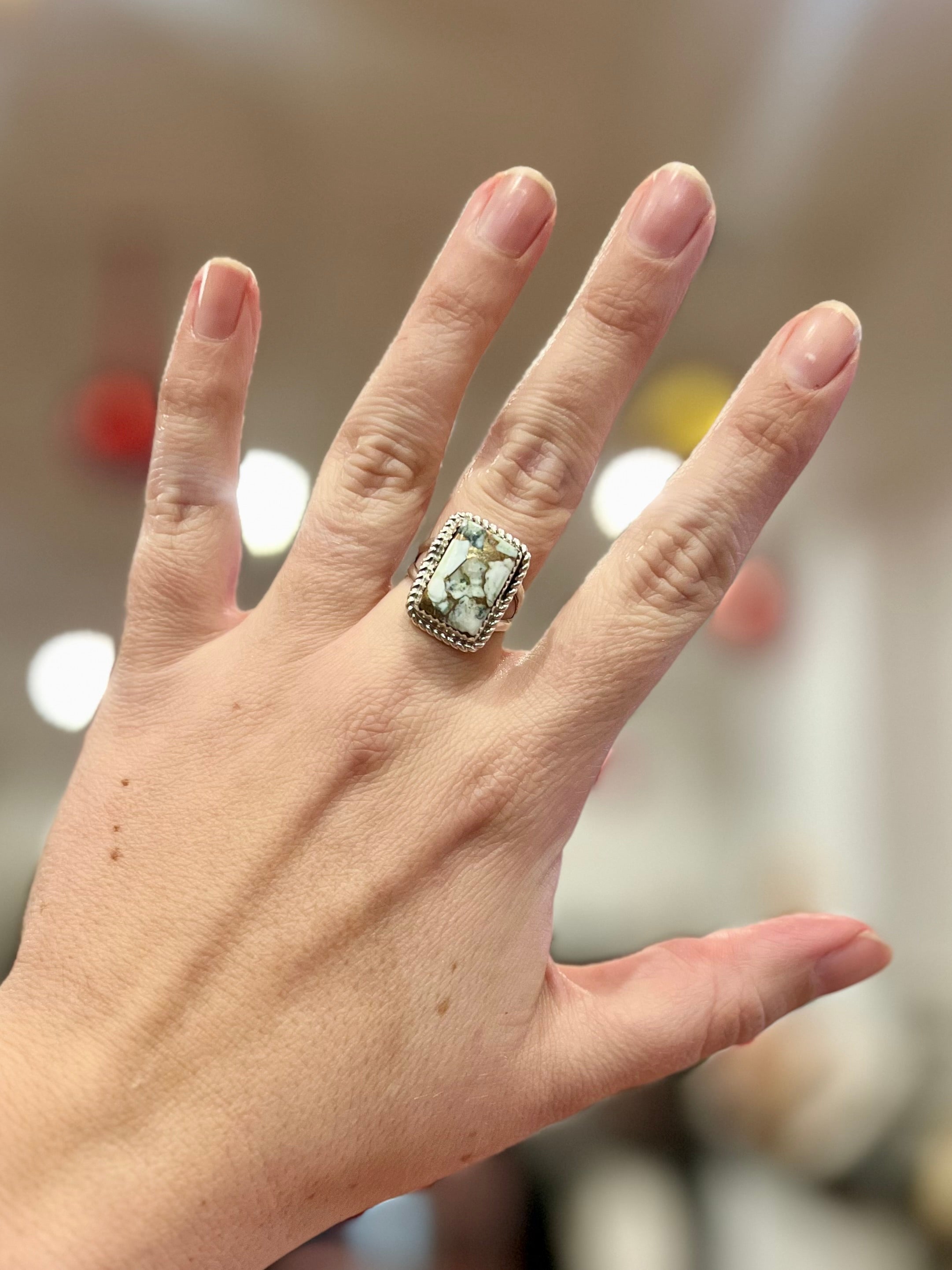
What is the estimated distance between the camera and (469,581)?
1.65 ft

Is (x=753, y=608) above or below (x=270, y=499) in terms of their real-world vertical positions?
below

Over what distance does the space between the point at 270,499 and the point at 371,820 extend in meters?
0.36

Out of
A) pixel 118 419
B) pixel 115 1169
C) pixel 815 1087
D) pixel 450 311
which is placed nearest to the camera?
pixel 115 1169

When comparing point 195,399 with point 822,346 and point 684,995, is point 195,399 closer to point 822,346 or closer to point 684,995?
point 822,346

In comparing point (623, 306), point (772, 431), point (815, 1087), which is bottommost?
point (815, 1087)

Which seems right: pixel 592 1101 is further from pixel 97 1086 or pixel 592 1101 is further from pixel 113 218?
pixel 113 218

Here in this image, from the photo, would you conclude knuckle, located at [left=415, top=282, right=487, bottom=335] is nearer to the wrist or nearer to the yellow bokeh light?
the yellow bokeh light

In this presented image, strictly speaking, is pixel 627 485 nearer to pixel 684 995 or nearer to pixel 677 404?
pixel 677 404

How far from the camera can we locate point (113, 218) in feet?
2.64

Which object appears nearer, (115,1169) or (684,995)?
(115,1169)

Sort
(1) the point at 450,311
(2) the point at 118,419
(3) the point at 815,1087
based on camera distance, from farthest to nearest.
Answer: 1. (2) the point at 118,419
2. (3) the point at 815,1087
3. (1) the point at 450,311

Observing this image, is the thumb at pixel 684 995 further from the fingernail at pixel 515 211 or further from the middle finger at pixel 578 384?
the fingernail at pixel 515 211

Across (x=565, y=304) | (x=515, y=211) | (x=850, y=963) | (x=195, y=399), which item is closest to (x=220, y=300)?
(x=195, y=399)

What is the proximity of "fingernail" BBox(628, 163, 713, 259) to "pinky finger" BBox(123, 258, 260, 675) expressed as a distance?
0.84 feet
